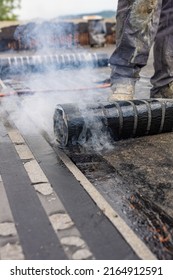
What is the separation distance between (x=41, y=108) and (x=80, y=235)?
2.00 m

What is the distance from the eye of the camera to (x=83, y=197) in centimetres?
167

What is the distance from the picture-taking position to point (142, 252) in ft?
4.21

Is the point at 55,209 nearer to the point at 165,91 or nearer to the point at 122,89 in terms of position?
the point at 122,89

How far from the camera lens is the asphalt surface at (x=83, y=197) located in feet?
4.37

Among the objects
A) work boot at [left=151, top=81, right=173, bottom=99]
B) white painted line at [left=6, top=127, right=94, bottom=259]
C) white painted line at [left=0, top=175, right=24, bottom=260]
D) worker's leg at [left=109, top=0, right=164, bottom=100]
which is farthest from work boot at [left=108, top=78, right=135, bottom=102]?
white painted line at [left=0, top=175, right=24, bottom=260]

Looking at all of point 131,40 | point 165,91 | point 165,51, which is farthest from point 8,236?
point 165,51

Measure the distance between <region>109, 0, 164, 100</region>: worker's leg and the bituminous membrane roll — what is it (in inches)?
16.6

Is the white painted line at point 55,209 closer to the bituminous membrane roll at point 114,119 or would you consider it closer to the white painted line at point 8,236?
the white painted line at point 8,236

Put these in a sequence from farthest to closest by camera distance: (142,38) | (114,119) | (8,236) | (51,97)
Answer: (51,97) → (142,38) → (114,119) → (8,236)

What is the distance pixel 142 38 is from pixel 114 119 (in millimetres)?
900

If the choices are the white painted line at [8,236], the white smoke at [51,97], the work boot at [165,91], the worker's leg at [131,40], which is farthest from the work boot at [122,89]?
the white painted line at [8,236]

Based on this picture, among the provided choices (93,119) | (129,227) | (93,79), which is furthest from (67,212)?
(93,79)

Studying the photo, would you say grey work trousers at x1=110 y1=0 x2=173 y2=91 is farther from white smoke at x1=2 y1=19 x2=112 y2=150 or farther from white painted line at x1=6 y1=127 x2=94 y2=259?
white painted line at x1=6 y1=127 x2=94 y2=259

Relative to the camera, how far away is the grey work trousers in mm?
2758
